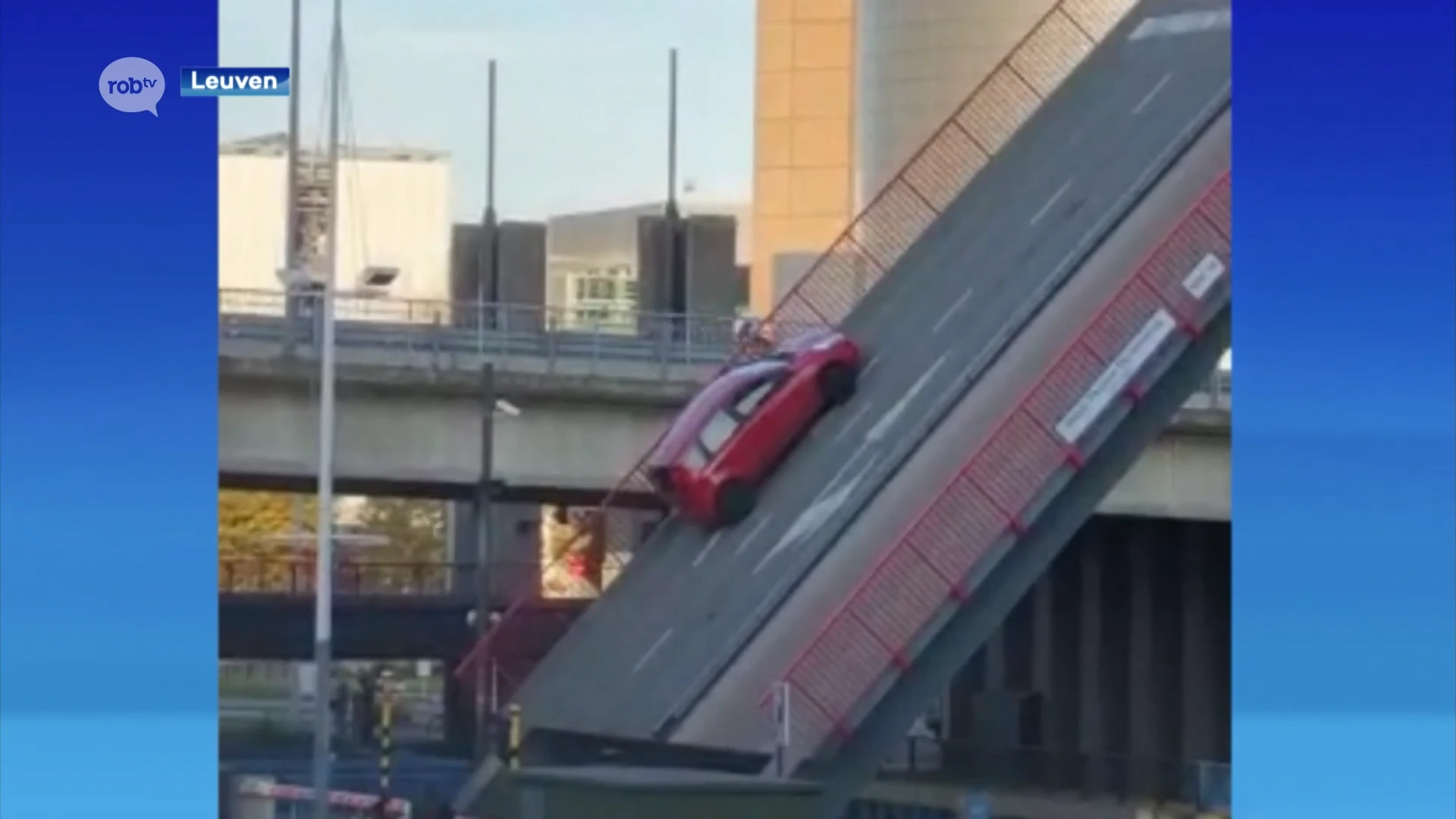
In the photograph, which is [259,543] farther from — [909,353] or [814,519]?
[909,353]

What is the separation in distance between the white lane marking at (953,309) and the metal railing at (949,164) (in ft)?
2.49

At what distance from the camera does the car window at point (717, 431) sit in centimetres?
1390

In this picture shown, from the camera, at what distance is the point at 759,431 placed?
13547 mm

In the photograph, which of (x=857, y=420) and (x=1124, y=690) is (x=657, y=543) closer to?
(x=857, y=420)

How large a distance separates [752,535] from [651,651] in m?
0.94

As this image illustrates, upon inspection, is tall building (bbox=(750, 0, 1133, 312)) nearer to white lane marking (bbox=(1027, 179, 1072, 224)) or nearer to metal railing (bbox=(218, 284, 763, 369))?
metal railing (bbox=(218, 284, 763, 369))

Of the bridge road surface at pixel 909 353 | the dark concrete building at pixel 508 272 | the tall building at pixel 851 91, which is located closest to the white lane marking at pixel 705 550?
the bridge road surface at pixel 909 353

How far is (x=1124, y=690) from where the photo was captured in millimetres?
16000

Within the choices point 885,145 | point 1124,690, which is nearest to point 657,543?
point 1124,690

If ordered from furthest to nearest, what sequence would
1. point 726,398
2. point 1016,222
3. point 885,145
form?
point 885,145
point 726,398
point 1016,222

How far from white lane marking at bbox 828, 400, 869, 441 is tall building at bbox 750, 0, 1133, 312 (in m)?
3.42

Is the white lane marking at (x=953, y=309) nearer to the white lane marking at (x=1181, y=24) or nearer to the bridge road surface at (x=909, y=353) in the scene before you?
the bridge road surface at (x=909, y=353)

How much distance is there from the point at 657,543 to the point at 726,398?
1.08 metres

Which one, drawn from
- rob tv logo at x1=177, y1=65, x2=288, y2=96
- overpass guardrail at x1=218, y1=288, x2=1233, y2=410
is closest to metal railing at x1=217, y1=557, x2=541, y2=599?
overpass guardrail at x1=218, y1=288, x2=1233, y2=410
